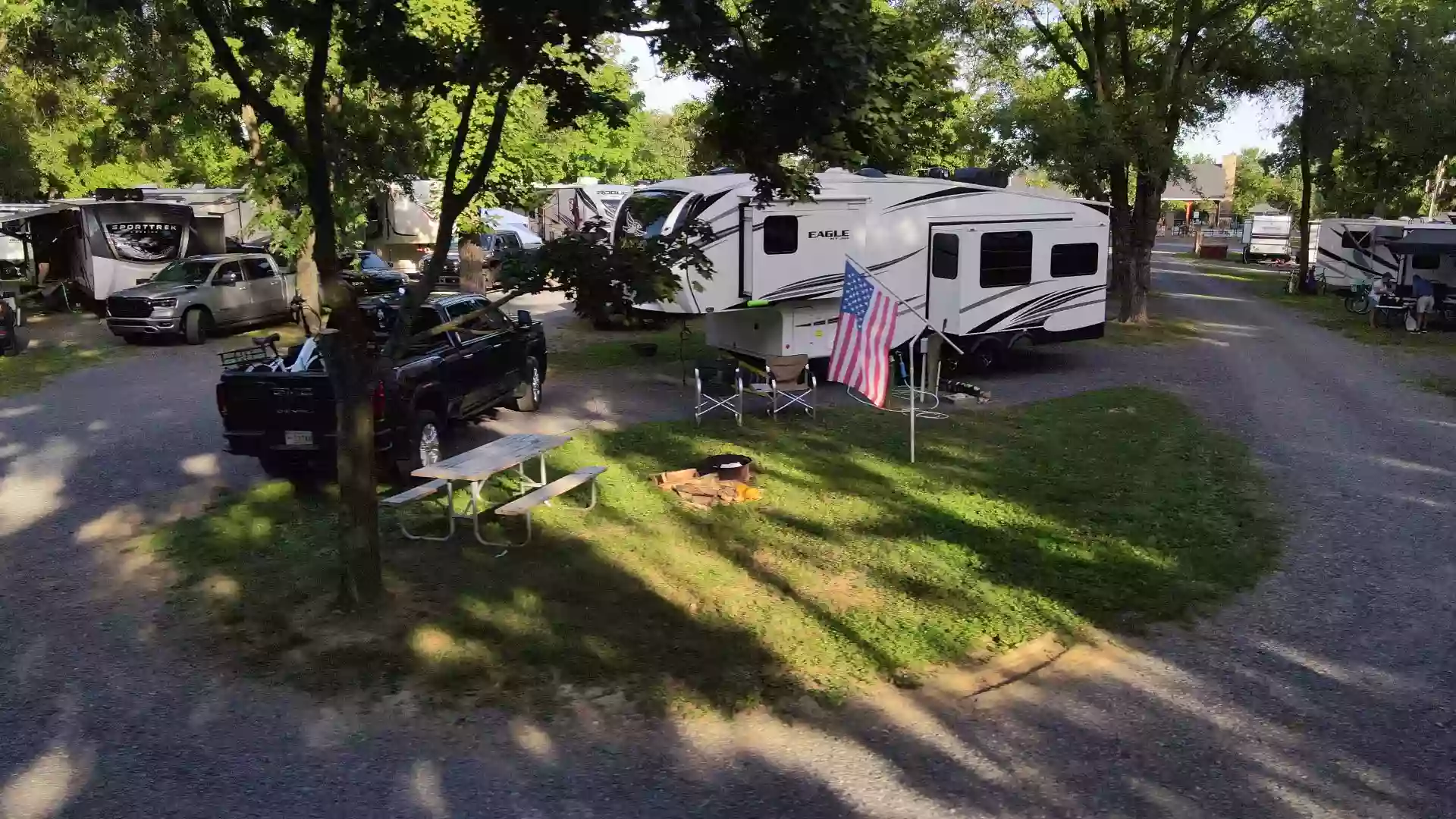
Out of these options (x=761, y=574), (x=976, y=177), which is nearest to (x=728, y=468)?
(x=761, y=574)

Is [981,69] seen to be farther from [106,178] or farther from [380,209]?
[106,178]

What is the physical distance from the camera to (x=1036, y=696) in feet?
20.7

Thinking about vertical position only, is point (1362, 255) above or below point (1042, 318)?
above

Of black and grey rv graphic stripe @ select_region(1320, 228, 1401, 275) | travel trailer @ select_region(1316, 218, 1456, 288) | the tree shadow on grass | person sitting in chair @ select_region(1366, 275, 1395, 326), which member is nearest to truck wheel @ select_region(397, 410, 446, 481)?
the tree shadow on grass

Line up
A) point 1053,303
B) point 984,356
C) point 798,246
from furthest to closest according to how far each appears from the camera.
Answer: point 1053,303
point 984,356
point 798,246

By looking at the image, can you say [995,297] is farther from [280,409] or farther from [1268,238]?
[1268,238]

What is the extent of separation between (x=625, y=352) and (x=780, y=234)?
5.03 meters

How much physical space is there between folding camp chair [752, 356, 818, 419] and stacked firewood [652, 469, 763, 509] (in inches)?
131

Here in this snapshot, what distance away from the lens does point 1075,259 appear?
57.3 feet

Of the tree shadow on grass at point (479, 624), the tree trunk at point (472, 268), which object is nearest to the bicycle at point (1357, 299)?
the tree trunk at point (472, 268)

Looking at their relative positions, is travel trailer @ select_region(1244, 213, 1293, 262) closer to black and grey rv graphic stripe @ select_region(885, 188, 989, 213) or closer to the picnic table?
black and grey rv graphic stripe @ select_region(885, 188, 989, 213)

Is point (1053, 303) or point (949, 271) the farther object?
point (1053, 303)

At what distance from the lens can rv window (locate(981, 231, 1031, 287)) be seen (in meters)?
16.4

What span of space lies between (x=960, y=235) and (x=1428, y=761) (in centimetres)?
1138
